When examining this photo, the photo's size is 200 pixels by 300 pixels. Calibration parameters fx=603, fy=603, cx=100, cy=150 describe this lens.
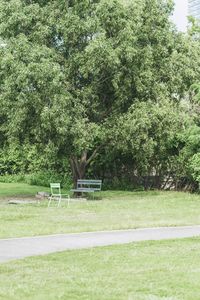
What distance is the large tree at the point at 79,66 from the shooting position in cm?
2111

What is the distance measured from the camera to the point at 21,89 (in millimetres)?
21203

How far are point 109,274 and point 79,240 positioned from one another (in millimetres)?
3331

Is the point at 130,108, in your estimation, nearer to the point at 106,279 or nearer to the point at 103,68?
the point at 103,68

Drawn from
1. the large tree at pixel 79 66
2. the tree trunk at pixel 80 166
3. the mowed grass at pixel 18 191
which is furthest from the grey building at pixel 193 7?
the tree trunk at pixel 80 166

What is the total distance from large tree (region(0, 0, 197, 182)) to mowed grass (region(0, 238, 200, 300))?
11248 mm

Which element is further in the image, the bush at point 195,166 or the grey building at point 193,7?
the grey building at point 193,7

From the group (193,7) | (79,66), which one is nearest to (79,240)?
(79,66)

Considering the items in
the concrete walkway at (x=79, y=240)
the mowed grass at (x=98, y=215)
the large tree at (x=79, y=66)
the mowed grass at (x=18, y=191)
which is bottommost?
the concrete walkway at (x=79, y=240)

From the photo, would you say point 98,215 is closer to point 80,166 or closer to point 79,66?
point 79,66

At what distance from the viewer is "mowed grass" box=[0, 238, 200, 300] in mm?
7031

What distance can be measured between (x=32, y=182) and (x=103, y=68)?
1022 centimetres

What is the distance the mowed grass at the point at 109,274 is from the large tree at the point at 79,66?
1125cm

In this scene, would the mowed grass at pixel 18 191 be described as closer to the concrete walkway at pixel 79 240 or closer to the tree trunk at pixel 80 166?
the tree trunk at pixel 80 166

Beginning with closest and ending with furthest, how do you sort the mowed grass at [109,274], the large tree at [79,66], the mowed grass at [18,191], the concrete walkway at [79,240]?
the mowed grass at [109,274]
the concrete walkway at [79,240]
the large tree at [79,66]
the mowed grass at [18,191]
